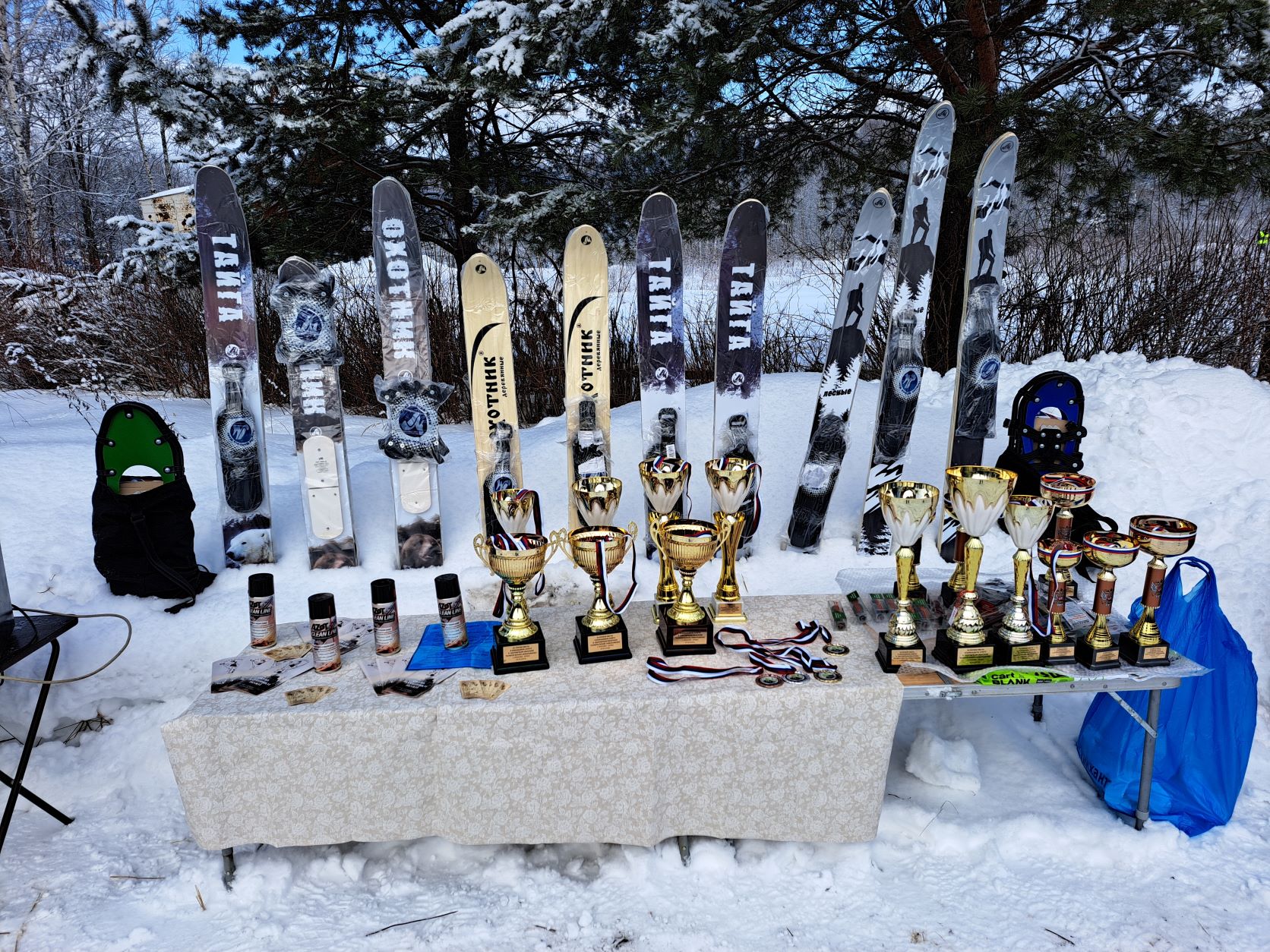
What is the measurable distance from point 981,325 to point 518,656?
2.16 m

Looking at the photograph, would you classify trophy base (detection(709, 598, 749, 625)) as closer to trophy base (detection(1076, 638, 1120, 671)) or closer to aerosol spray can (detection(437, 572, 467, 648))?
aerosol spray can (detection(437, 572, 467, 648))

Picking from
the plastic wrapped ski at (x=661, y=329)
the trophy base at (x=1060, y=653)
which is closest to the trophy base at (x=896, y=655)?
the trophy base at (x=1060, y=653)

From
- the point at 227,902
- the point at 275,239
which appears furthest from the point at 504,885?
the point at 275,239

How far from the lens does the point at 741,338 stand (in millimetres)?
2883

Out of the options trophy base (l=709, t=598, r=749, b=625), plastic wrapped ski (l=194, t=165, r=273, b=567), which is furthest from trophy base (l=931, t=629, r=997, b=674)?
plastic wrapped ski (l=194, t=165, r=273, b=567)

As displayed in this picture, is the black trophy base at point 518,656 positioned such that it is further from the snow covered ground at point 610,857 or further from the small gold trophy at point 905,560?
the small gold trophy at point 905,560

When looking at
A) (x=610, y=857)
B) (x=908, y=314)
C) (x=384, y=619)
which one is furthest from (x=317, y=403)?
(x=908, y=314)

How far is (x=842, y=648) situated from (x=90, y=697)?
224 cm

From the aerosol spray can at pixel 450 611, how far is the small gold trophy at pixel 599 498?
381 mm

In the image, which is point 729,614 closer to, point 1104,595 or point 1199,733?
point 1104,595

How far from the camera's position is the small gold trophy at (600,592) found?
187cm

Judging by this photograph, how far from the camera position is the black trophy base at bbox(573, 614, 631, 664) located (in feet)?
6.26

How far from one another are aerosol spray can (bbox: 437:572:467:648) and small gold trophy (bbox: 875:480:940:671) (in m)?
1.05

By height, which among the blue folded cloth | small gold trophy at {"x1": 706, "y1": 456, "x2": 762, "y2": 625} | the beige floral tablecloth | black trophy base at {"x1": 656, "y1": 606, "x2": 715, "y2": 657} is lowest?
the beige floral tablecloth
